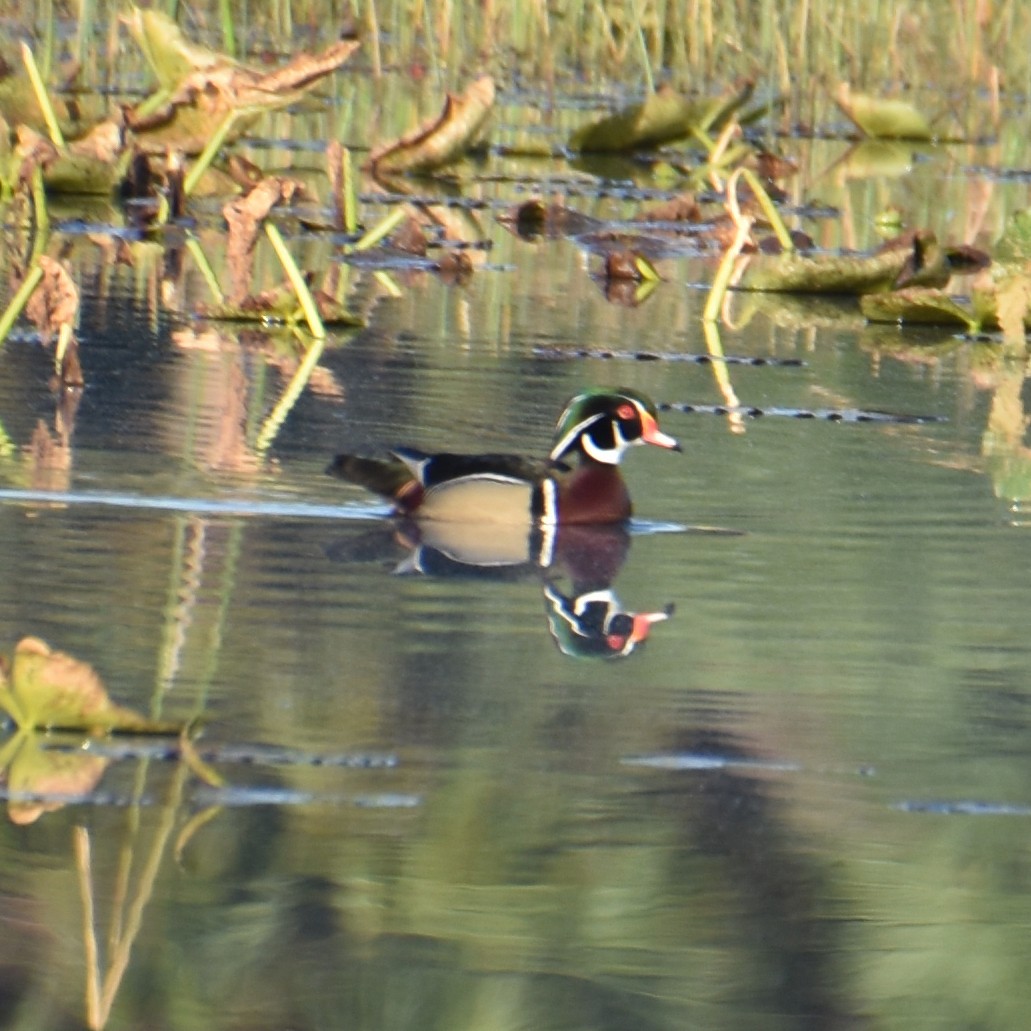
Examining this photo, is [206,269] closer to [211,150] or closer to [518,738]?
[211,150]

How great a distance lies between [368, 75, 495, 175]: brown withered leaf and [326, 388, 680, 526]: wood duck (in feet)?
26.0

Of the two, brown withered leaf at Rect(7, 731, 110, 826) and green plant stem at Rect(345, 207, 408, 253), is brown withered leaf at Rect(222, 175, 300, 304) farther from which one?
brown withered leaf at Rect(7, 731, 110, 826)

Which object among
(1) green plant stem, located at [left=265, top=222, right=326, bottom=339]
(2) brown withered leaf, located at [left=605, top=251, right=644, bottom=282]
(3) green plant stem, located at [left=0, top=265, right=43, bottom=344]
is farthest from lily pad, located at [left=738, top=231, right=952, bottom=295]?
(3) green plant stem, located at [left=0, top=265, right=43, bottom=344]

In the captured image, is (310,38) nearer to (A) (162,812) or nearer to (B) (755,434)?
(B) (755,434)

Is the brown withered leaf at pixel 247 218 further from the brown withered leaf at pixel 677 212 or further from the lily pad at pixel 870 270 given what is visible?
the brown withered leaf at pixel 677 212

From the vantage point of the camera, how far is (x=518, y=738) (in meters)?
Result: 4.57

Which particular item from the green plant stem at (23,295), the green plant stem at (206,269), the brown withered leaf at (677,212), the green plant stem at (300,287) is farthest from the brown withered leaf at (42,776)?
the brown withered leaf at (677,212)

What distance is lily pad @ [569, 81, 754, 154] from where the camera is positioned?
1645cm

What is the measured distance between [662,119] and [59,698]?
1262 cm

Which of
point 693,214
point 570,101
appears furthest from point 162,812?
point 570,101

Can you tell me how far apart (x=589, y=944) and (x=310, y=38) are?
18.3 metres

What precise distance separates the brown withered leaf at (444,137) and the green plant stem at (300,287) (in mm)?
5238

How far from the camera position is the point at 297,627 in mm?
5289

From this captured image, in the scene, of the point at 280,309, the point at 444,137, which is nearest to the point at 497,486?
the point at 280,309
